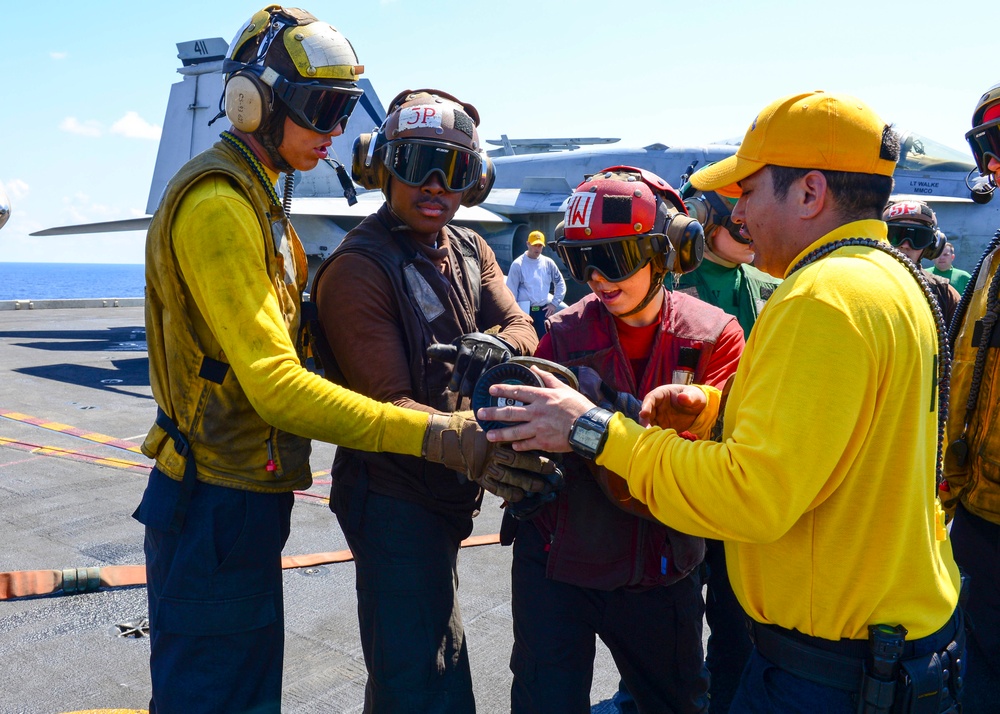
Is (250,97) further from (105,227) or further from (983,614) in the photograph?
(105,227)

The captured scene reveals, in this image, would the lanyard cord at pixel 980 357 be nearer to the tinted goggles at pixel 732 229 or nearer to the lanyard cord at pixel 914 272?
the tinted goggles at pixel 732 229

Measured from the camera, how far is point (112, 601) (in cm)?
425

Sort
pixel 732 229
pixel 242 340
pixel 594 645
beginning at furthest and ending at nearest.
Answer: pixel 732 229 < pixel 594 645 < pixel 242 340

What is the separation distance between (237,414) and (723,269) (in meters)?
2.39

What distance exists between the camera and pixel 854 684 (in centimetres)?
168

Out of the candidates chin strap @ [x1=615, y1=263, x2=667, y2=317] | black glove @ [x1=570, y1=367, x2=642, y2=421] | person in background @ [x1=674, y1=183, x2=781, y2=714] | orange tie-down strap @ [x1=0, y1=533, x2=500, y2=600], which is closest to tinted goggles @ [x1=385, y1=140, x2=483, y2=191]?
chin strap @ [x1=615, y1=263, x2=667, y2=317]

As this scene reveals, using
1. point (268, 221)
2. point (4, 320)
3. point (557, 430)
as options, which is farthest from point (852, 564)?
point (4, 320)

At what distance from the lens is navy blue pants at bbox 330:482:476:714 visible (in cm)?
245

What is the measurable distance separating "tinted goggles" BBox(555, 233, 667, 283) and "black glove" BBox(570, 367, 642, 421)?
362mm

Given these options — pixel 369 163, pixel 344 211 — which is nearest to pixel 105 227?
pixel 344 211

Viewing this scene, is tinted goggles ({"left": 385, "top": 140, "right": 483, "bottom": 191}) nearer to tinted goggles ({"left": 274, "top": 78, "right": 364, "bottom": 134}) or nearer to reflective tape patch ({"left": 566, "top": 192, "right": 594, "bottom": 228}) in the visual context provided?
tinted goggles ({"left": 274, "top": 78, "right": 364, "bottom": 134})

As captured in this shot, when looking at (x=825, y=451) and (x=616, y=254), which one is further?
(x=616, y=254)

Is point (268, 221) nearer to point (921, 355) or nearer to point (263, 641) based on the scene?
point (263, 641)

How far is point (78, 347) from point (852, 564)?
55.6 ft
